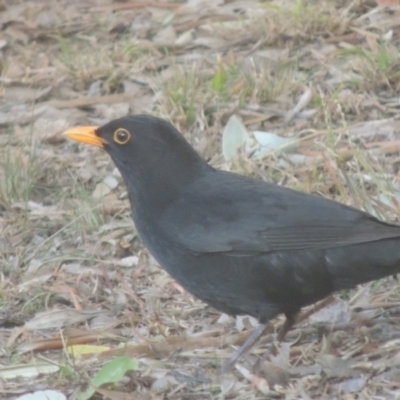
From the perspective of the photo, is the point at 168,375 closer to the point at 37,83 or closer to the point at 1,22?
the point at 37,83

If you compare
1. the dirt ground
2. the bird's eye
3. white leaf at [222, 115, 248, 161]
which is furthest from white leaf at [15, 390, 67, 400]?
white leaf at [222, 115, 248, 161]

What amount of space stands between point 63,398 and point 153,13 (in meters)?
5.50

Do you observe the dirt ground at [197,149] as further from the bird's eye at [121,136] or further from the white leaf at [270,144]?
the bird's eye at [121,136]

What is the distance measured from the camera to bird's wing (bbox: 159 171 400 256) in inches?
197

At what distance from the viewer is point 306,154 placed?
23.3ft

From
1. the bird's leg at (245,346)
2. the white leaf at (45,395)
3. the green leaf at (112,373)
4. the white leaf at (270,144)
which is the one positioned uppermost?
the white leaf at (270,144)

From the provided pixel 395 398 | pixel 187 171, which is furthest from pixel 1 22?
pixel 395 398

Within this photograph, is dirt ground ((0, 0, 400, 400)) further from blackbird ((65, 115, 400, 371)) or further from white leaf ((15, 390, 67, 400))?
blackbird ((65, 115, 400, 371))

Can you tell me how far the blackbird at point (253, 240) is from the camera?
16.4 ft

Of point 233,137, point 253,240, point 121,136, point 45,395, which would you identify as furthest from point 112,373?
point 233,137

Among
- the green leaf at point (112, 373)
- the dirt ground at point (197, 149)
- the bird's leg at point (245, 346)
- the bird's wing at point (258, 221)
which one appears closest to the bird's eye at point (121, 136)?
the bird's wing at point (258, 221)

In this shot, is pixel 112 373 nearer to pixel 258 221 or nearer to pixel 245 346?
pixel 245 346

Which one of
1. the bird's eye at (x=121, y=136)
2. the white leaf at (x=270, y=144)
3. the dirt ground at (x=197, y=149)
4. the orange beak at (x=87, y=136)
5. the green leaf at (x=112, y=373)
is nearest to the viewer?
the green leaf at (x=112, y=373)

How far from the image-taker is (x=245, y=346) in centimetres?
512
